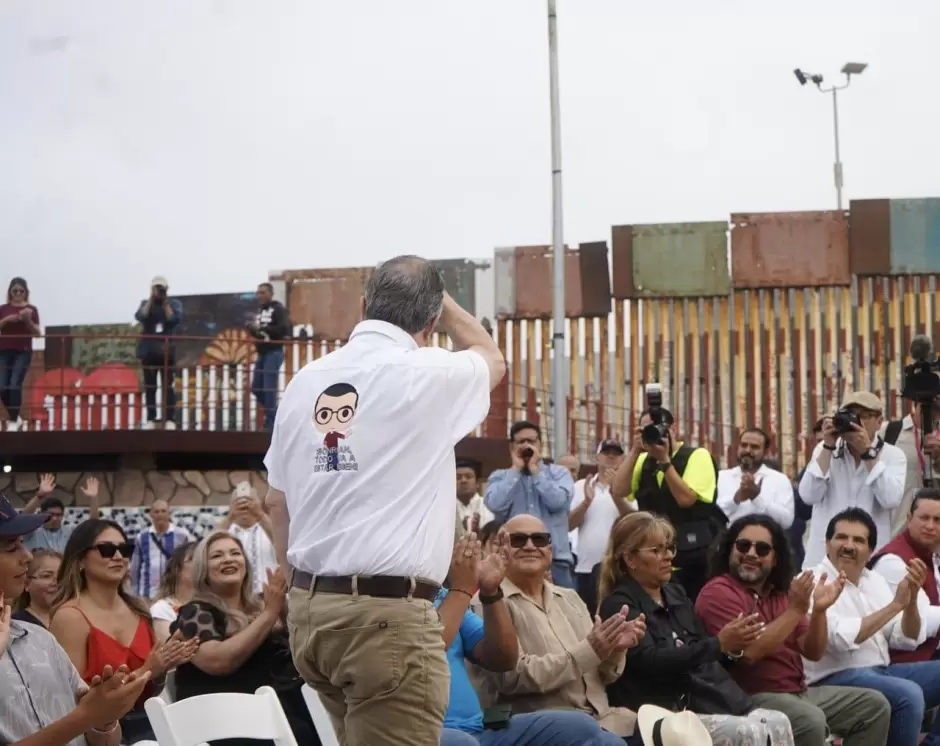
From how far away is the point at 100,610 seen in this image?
5.32 meters

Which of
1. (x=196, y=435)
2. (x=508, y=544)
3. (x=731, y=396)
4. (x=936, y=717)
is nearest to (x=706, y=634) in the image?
(x=508, y=544)

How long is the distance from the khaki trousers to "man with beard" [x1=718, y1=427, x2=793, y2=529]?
559cm

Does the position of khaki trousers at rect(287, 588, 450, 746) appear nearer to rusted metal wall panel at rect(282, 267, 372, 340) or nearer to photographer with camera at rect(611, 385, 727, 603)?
photographer with camera at rect(611, 385, 727, 603)

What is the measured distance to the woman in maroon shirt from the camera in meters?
13.9

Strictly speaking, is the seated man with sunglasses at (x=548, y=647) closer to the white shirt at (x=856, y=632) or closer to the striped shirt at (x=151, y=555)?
the white shirt at (x=856, y=632)

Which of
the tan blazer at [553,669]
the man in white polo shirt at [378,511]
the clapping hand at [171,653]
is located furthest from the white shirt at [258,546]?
the man in white polo shirt at [378,511]

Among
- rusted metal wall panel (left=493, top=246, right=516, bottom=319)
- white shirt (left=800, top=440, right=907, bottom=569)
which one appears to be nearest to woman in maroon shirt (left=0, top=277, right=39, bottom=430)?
rusted metal wall panel (left=493, top=246, right=516, bottom=319)

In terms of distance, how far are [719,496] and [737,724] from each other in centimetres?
409

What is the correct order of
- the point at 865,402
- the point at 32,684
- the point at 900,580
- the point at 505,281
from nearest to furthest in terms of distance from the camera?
the point at 32,684 → the point at 900,580 → the point at 865,402 → the point at 505,281

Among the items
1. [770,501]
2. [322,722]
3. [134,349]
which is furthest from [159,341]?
[322,722]

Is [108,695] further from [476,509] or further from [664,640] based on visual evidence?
[476,509]

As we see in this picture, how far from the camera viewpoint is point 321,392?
371 cm

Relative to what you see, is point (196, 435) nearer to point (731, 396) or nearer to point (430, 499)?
point (731, 396)

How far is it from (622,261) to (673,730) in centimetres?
1439
